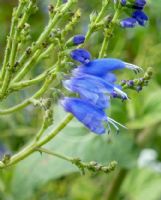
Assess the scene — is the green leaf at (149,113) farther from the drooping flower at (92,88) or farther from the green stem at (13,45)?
the green stem at (13,45)

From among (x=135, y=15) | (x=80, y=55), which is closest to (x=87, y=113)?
(x=80, y=55)

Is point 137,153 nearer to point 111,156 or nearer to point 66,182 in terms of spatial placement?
point 111,156

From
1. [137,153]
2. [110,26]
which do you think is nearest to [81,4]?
[137,153]

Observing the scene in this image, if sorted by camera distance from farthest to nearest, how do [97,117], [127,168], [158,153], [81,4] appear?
1. [81,4]
2. [158,153]
3. [127,168]
4. [97,117]

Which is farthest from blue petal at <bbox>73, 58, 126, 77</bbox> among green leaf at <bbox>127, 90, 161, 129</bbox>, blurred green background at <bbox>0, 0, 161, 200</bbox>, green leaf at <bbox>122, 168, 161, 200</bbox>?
green leaf at <bbox>122, 168, 161, 200</bbox>

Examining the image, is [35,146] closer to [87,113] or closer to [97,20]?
[87,113]

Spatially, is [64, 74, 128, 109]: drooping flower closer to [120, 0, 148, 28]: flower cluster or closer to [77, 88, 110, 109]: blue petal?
[77, 88, 110, 109]: blue petal
